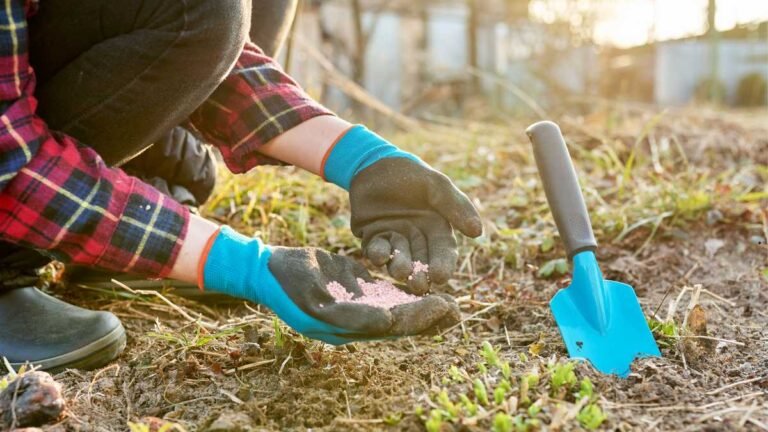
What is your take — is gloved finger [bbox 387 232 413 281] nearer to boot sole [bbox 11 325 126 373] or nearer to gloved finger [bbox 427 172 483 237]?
gloved finger [bbox 427 172 483 237]

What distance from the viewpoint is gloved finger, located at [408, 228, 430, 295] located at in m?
1.18

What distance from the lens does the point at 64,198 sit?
1.06 meters

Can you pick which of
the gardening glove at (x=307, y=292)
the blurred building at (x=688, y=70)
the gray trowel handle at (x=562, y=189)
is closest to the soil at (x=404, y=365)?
the gardening glove at (x=307, y=292)

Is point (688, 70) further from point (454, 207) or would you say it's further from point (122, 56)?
point (122, 56)

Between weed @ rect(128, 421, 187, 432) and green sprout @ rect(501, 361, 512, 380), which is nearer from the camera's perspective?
weed @ rect(128, 421, 187, 432)

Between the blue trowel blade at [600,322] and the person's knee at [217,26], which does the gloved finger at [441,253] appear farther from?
the person's knee at [217,26]

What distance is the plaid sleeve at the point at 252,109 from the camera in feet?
4.71

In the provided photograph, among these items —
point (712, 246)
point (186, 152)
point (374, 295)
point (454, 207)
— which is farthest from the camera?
point (712, 246)

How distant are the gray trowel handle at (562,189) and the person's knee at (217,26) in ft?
2.04

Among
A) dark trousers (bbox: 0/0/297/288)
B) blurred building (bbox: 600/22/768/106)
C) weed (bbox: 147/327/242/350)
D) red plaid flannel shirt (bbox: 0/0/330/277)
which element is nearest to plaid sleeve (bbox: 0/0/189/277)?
red plaid flannel shirt (bbox: 0/0/330/277)

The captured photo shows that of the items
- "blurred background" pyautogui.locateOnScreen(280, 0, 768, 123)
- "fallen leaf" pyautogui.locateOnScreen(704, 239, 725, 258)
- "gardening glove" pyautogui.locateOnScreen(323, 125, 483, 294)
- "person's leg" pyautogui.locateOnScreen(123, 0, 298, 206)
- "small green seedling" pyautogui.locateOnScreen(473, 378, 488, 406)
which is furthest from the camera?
"blurred background" pyautogui.locateOnScreen(280, 0, 768, 123)

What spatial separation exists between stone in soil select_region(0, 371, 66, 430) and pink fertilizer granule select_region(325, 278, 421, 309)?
0.46 m

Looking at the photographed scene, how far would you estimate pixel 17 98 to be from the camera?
3.56ft

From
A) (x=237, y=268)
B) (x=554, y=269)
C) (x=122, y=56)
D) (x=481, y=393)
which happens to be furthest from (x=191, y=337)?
(x=554, y=269)
